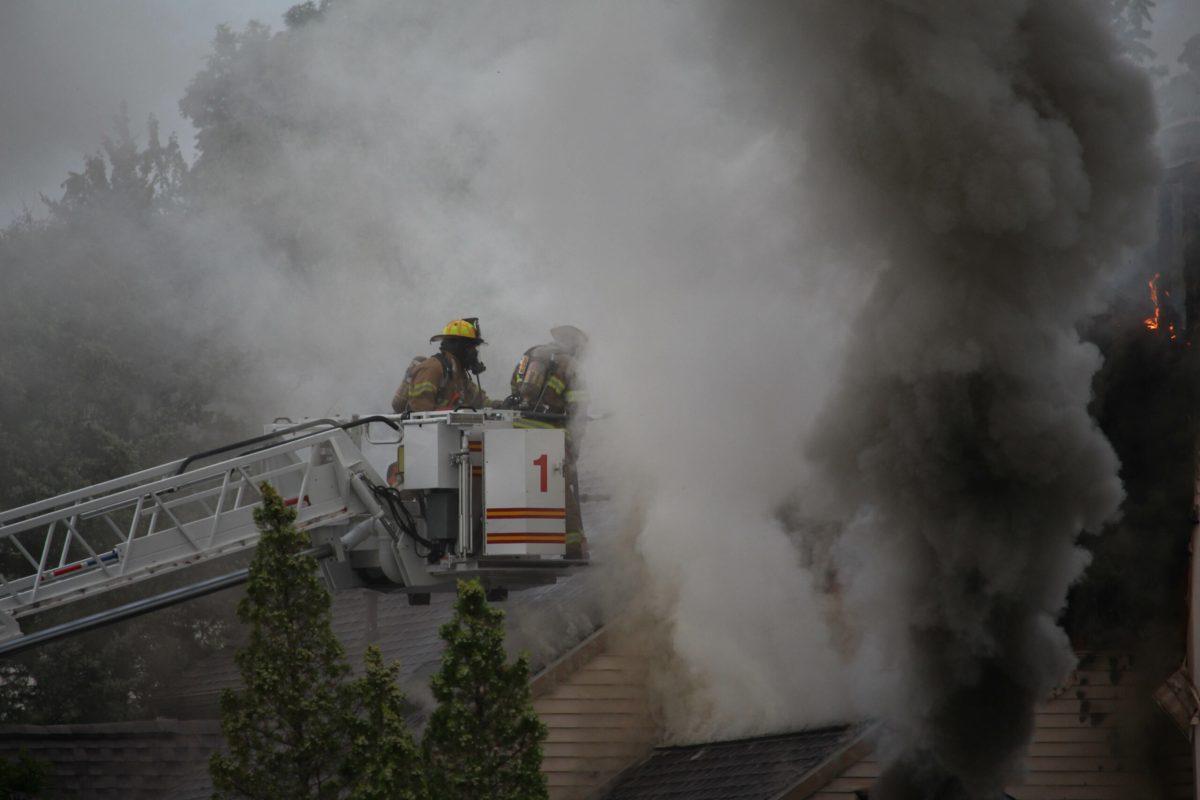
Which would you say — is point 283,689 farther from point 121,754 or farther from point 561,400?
point 121,754

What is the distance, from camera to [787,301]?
18.3 metres

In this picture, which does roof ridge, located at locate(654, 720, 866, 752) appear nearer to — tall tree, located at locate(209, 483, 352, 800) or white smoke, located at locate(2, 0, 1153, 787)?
white smoke, located at locate(2, 0, 1153, 787)

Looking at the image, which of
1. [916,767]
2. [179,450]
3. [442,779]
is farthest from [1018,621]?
[179,450]

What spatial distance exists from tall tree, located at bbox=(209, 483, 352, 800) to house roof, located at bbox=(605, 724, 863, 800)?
445 cm

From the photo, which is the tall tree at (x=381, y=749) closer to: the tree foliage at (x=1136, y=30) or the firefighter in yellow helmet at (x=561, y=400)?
the firefighter in yellow helmet at (x=561, y=400)

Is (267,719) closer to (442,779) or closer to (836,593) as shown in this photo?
(442,779)

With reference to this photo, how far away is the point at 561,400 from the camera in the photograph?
53.0 ft

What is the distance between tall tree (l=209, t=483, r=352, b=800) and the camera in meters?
13.1

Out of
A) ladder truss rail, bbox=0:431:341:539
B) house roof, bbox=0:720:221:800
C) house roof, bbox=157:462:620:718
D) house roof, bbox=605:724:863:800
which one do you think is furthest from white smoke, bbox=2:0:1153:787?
house roof, bbox=0:720:221:800

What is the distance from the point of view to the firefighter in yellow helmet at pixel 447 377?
15.9 meters

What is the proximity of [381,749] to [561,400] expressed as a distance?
15.1ft

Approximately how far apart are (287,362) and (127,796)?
34.5 ft

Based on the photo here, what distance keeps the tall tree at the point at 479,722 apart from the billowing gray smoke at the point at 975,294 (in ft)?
11.5

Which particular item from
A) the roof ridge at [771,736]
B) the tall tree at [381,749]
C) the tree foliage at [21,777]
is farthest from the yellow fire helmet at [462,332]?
the tree foliage at [21,777]
